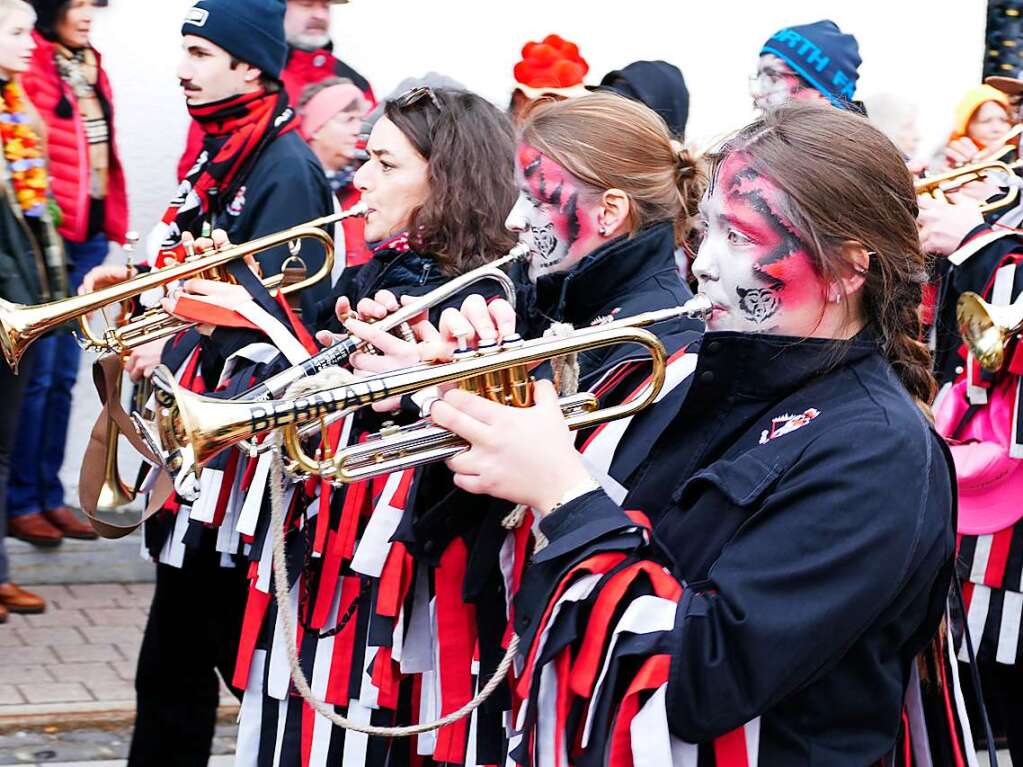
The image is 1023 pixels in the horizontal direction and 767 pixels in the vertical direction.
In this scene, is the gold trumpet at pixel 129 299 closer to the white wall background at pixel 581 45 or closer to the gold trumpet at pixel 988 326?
the gold trumpet at pixel 988 326

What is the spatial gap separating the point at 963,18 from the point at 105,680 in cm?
497

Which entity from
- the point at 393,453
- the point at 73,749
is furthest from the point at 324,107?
the point at 393,453

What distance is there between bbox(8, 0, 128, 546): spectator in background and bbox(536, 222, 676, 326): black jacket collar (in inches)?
122

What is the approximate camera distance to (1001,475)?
3.87m

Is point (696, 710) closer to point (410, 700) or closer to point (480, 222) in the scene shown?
point (410, 700)

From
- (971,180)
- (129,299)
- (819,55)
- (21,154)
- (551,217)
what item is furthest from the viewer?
(21,154)

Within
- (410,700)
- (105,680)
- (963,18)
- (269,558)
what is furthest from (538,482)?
(963,18)

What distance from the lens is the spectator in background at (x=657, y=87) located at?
16.5 feet

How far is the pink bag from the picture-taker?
12.6ft

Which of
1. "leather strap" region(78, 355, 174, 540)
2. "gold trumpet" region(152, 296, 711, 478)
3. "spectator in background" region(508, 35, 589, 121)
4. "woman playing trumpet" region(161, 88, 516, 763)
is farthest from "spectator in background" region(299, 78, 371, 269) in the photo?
"gold trumpet" region(152, 296, 711, 478)

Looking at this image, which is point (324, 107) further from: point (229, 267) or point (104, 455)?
point (104, 455)

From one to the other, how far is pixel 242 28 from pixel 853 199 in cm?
266

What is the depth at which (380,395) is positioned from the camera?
85.0 inches

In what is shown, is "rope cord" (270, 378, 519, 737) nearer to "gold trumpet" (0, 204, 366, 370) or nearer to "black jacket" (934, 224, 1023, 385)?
"gold trumpet" (0, 204, 366, 370)
